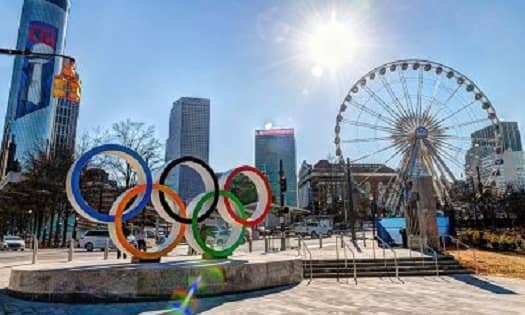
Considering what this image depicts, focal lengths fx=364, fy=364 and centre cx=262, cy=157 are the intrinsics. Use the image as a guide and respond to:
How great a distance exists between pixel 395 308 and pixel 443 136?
28.3 m

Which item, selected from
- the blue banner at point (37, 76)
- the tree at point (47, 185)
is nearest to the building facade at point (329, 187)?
the tree at point (47, 185)

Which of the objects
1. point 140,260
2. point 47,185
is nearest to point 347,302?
point 140,260

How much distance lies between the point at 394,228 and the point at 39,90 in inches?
2364

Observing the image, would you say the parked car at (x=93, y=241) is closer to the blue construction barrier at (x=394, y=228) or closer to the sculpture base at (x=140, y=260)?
the sculpture base at (x=140, y=260)

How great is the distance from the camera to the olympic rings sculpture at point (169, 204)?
10.3 meters

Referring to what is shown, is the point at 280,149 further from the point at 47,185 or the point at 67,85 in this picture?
the point at 67,85

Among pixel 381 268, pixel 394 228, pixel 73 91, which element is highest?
pixel 73 91

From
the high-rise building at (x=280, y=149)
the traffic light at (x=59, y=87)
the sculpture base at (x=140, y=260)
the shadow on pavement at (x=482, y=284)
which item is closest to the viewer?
the traffic light at (x=59, y=87)

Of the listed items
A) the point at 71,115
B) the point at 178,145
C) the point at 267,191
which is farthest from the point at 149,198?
Answer: the point at 178,145

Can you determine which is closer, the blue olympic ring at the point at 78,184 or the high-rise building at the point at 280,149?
the blue olympic ring at the point at 78,184

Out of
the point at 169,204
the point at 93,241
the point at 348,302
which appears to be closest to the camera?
the point at 348,302

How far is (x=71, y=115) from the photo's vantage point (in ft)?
224

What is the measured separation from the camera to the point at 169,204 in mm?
11891

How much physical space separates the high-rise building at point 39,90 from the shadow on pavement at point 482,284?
57223mm
